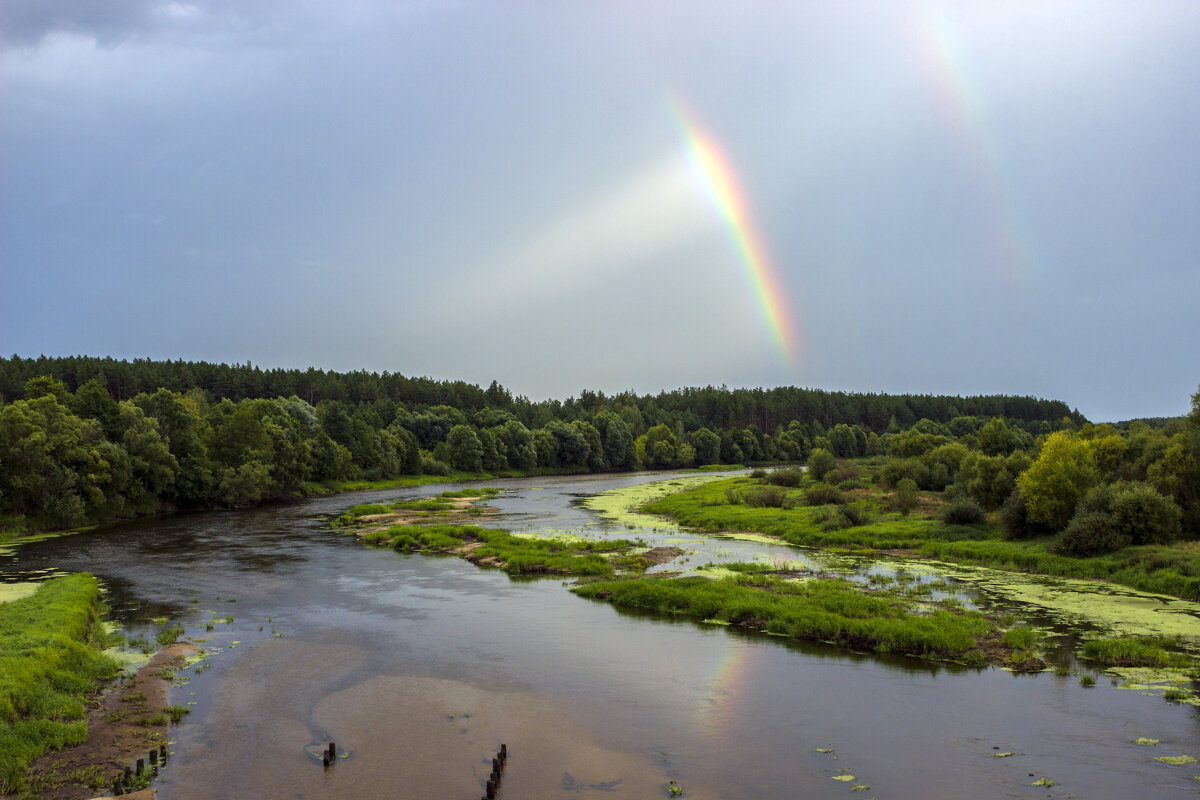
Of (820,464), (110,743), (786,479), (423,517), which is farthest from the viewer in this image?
(820,464)

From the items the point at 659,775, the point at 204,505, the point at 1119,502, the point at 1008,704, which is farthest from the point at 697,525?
the point at 204,505

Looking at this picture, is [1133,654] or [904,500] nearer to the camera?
[1133,654]

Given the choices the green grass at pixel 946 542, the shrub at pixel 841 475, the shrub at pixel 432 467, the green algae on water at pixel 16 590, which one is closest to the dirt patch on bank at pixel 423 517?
the green grass at pixel 946 542

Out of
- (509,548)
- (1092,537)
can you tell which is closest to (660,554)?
(509,548)

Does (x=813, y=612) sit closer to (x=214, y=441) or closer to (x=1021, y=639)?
(x=1021, y=639)

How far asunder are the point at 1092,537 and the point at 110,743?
45.4 meters

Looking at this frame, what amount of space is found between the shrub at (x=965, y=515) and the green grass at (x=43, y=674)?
5027 cm

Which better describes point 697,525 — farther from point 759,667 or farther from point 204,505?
point 204,505

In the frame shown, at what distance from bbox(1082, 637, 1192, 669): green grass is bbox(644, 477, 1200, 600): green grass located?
10.7m

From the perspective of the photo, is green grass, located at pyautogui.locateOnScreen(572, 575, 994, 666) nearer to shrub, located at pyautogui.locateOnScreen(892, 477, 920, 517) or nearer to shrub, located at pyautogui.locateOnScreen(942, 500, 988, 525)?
shrub, located at pyautogui.locateOnScreen(942, 500, 988, 525)

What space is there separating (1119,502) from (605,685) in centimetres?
3303

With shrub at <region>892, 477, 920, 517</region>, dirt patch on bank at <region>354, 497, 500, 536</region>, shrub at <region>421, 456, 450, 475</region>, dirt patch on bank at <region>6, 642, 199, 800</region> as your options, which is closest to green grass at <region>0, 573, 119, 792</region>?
dirt patch on bank at <region>6, 642, 199, 800</region>

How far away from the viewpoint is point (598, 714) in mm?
21781

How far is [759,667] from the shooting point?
85.0 feet
